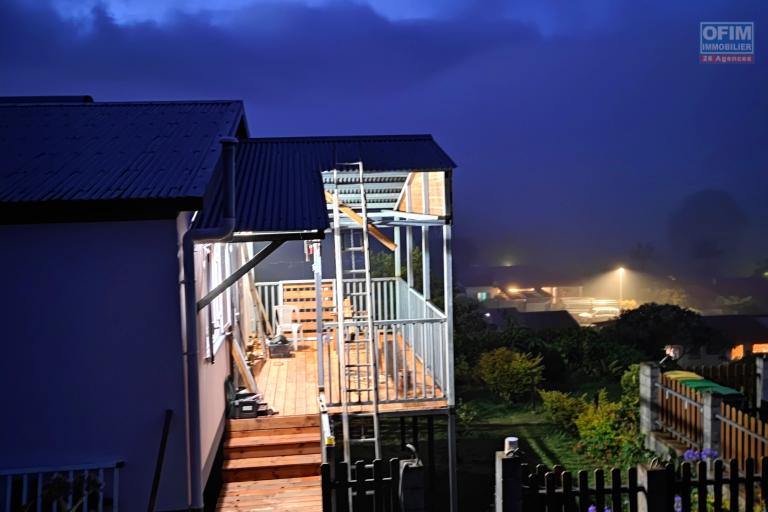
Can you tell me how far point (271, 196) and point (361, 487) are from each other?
348 cm

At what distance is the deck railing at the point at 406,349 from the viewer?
914 centimetres

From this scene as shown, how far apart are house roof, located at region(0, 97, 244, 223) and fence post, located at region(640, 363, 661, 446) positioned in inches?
340

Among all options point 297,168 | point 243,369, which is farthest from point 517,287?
point 297,168

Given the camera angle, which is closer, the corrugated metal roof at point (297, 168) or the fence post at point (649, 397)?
the corrugated metal roof at point (297, 168)

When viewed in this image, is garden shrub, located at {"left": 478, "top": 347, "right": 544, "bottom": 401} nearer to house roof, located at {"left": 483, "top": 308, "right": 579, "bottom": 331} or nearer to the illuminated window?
house roof, located at {"left": 483, "top": 308, "right": 579, "bottom": 331}

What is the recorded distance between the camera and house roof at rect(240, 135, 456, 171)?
8914 mm

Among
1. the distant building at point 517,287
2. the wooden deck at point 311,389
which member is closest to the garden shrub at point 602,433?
the wooden deck at point 311,389

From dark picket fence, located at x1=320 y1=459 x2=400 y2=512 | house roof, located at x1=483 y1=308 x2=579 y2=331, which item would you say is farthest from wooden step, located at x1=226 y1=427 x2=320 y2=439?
→ house roof, located at x1=483 y1=308 x2=579 y2=331

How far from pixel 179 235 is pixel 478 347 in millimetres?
16449

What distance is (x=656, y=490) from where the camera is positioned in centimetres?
611

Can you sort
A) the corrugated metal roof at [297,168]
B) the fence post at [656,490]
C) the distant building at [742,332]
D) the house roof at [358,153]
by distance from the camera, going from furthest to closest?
the distant building at [742,332], the house roof at [358,153], the corrugated metal roof at [297,168], the fence post at [656,490]

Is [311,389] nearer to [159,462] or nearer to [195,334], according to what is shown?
[195,334]

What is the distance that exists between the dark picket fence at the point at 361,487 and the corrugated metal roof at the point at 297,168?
2.41 meters

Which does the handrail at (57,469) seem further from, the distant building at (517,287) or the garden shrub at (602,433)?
the distant building at (517,287)
